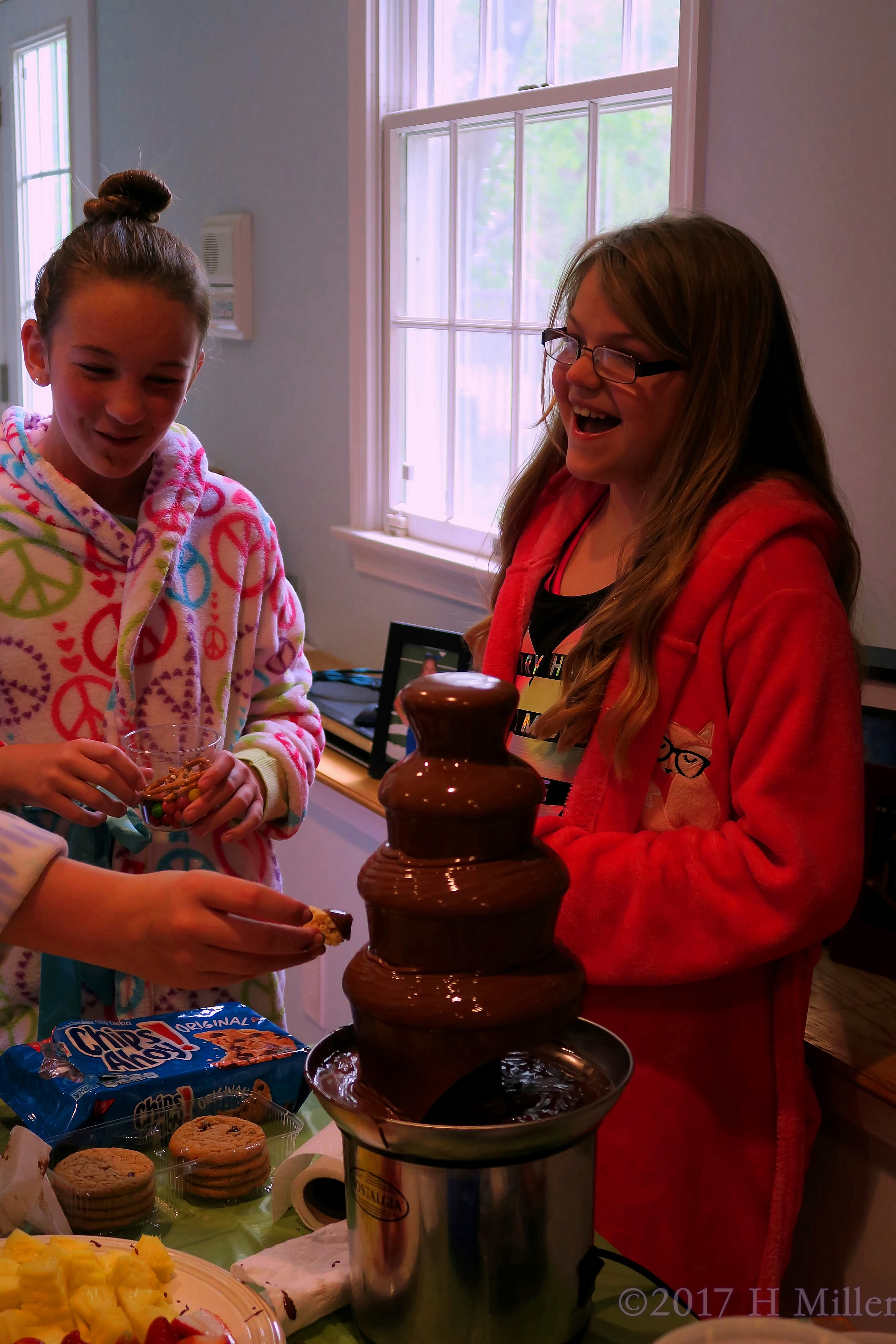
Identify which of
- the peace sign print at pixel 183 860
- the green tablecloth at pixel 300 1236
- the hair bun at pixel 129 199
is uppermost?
the hair bun at pixel 129 199

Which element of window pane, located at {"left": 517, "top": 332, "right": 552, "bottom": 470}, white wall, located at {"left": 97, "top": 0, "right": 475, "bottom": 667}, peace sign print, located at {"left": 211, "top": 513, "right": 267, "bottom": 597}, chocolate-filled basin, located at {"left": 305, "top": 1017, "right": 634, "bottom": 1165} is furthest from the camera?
white wall, located at {"left": 97, "top": 0, "right": 475, "bottom": 667}

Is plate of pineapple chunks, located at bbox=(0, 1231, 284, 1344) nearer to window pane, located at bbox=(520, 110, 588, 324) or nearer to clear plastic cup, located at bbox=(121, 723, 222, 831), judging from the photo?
clear plastic cup, located at bbox=(121, 723, 222, 831)

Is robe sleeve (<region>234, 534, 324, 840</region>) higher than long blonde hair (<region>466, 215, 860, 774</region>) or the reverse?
the reverse

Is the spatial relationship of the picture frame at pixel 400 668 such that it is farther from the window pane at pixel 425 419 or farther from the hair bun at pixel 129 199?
the hair bun at pixel 129 199

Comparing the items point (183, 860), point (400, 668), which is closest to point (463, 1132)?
point (183, 860)

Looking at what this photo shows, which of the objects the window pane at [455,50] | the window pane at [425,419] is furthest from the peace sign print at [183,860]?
the window pane at [455,50]

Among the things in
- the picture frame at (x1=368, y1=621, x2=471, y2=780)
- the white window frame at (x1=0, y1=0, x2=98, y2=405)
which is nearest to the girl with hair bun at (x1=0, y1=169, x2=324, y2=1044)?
the picture frame at (x1=368, y1=621, x2=471, y2=780)

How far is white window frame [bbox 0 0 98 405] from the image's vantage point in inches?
177

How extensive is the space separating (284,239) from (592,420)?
89.5 inches

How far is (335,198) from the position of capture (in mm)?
3049

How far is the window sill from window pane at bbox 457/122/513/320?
0.54 meters

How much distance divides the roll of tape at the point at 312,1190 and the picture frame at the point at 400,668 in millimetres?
1418

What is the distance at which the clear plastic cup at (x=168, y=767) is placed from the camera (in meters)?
1.22

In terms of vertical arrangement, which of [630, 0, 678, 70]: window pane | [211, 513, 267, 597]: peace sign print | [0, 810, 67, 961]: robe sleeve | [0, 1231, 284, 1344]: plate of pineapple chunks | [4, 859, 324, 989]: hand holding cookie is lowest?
[0, 1231, 284, 1344]: plate of pineapple chunks
